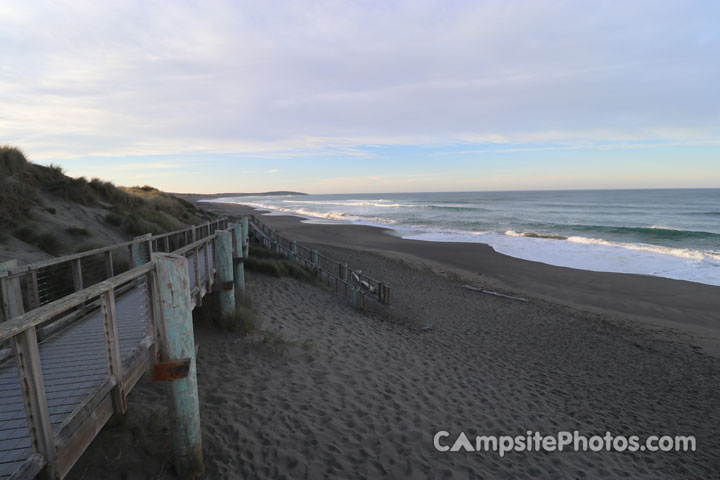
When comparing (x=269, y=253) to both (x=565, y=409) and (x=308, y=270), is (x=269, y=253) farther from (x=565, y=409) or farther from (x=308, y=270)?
(x=565, y=409)

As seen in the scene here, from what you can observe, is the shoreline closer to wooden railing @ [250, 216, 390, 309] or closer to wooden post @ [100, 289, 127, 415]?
wooden railing @ [250, 216, 390, 309]

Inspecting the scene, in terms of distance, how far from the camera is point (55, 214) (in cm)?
1205

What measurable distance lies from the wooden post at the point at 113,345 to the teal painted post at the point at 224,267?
398 cm

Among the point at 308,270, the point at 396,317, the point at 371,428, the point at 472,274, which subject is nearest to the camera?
the point at 371,428

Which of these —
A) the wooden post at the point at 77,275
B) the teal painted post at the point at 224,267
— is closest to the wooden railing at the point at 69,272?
the wooden post at the point at 77,275

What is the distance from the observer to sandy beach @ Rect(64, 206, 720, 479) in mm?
4125

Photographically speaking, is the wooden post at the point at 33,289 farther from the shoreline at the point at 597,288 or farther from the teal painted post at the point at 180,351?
the shoreline at the point at 597,288

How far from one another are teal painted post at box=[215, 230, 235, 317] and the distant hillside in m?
4.69

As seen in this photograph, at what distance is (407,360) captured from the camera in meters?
7.50

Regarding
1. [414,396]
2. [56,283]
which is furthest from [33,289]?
[414,396]

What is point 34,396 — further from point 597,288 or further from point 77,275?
point 597,288

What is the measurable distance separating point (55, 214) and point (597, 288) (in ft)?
67.4

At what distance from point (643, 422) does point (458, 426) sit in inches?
151

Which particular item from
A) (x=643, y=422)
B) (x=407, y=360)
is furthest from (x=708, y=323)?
(x=407, y=360)
